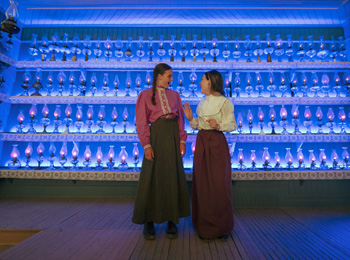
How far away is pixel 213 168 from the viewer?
1.87m

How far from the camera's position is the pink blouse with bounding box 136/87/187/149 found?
1896mm

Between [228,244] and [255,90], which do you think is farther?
[255,90]

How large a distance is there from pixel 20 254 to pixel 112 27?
12.0 feet

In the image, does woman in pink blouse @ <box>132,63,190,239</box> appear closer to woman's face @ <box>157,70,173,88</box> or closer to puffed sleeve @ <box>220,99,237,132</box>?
woman's face @ <box>157,70,173,88</box>

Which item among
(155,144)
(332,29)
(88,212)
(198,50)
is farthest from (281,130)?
(88,212)

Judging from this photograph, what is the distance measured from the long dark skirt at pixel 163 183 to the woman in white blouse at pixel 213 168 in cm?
17

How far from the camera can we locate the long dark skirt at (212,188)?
1.80 m

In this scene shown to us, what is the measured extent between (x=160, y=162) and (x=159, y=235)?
75 cm

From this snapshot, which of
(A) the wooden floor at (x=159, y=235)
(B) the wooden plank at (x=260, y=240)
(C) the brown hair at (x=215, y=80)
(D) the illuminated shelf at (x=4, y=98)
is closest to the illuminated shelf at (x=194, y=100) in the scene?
(D) the illuminated shelf at (x=4, y=98)

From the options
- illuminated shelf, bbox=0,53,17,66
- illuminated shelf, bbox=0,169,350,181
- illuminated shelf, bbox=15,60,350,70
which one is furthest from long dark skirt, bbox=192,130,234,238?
illuminated shelf, bbox=0,53,17,66

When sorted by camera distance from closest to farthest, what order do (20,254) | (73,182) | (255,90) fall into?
(20,254), (73,182), (255,90)

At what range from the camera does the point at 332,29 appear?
3656 mm

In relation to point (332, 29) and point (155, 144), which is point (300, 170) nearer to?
point (155, 144)

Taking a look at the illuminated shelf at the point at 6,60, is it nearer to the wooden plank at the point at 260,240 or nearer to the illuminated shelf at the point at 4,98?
the illuminated shelf at the point at 4,98
